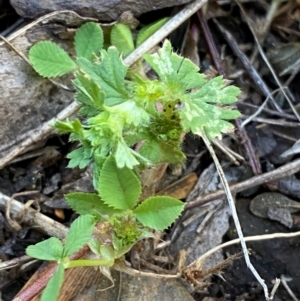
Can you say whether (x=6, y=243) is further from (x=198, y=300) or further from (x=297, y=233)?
(x=297, y=233)

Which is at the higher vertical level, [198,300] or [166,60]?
[166,60]

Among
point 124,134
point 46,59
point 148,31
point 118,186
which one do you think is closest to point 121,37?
point 148,31

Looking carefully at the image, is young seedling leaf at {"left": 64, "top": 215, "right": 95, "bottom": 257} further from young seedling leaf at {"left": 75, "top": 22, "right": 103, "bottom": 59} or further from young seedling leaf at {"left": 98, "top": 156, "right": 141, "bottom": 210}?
young seedling leaf at {"left": 75, "top": 22, "right": 103, "bottom": 59}

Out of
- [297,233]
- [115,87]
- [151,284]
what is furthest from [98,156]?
[297,233]

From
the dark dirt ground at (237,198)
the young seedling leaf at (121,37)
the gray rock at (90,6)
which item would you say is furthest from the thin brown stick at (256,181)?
the gray rock at (90,6)

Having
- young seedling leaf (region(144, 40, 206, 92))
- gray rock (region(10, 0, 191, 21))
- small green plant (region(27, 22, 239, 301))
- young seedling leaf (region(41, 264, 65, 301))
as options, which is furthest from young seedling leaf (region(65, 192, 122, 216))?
gray rock (region(10, 0, 191, 21))

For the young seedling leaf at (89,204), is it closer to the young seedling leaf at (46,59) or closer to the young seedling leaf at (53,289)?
the young seedling leaf at (53,289)
